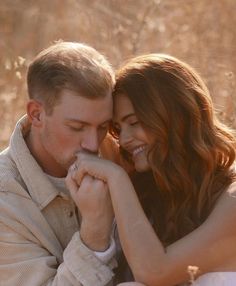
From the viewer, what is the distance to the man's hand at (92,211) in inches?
169

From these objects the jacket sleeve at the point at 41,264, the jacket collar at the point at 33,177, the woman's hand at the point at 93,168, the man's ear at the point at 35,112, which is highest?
the man's ear at the point at 35,112

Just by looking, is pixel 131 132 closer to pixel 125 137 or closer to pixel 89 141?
pixel 125 137

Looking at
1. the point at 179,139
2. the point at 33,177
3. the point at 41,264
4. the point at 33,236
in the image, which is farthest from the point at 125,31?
the point at 41,264

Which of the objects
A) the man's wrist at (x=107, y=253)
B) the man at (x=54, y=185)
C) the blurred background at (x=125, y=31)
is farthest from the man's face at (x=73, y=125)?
the blurred background at (x=125, y=31)

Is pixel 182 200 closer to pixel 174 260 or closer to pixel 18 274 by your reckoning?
pixel 174 260

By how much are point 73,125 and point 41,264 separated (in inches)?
23.1

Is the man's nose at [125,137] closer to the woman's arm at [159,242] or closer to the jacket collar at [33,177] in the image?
the woman's arm at [159,242]

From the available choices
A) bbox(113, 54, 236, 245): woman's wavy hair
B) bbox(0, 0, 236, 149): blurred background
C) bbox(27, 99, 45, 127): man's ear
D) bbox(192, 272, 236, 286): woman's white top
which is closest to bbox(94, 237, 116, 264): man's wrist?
bbox(113, 54, 236, 245): woman's wavy hair

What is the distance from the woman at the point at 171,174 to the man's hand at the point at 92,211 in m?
0.04

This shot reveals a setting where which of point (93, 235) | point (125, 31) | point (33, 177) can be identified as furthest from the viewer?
point (125, 31)

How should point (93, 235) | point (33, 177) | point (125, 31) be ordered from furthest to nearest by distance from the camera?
1. point (125, 31)
2. point (33, 177)
3. point (93, 235)

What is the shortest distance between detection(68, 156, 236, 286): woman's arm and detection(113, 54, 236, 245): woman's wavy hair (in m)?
0.15

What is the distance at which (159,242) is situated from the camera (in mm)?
4312

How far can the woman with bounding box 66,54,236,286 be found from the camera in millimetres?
4285
